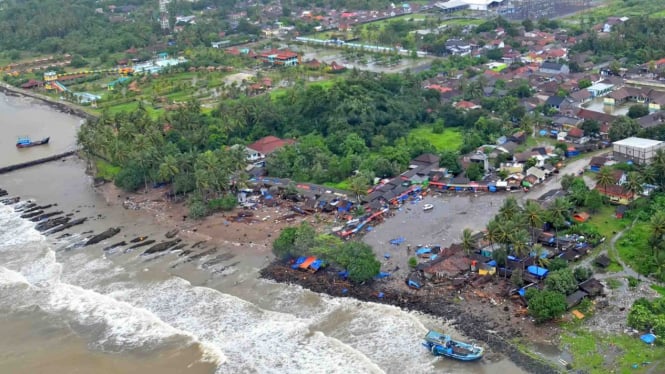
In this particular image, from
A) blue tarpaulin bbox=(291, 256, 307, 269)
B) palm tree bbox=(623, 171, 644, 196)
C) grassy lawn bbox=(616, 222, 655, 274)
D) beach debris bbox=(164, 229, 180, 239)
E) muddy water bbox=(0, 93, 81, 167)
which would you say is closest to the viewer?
grassy lawn bbox=(616, 222, 655, 274)

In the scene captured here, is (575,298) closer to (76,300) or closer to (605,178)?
(605,178)

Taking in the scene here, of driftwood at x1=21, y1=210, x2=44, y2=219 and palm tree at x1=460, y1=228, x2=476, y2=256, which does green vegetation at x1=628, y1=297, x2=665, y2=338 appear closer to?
palm tree at x1=460, y1=228, x2=476, y2=256

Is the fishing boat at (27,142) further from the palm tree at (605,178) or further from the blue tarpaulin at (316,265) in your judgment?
the palm tree at (605,178)

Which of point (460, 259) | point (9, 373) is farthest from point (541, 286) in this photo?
point (9, 373)

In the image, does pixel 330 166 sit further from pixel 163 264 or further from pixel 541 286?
pixel 541 286

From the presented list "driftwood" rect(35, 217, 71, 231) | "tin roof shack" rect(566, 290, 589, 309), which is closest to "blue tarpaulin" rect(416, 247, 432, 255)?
"tin roof shack" rect(566, 290, 589, 309)
